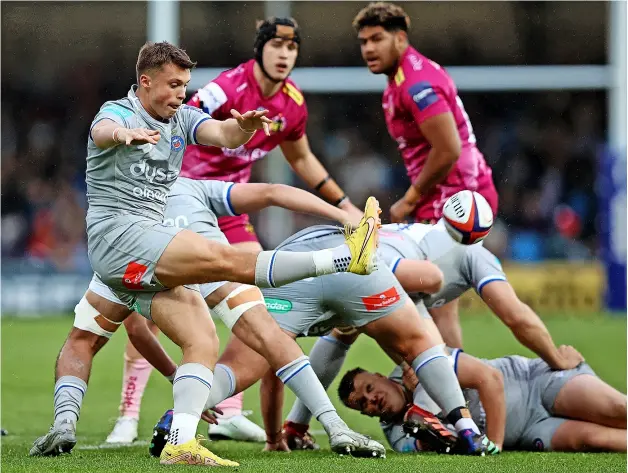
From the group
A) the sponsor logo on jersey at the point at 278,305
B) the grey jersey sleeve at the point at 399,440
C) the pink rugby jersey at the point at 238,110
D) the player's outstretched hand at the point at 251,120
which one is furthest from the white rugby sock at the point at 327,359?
the pink rugby jersey at the point at 238,110

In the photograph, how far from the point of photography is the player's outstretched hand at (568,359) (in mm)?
6475

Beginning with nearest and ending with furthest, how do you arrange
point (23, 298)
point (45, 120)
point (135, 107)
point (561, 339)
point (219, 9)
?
point (135, 107), point (561, 339), point (23, 298), point (219, 9), point (45, 120)

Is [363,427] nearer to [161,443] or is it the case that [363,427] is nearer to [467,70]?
[161,443]

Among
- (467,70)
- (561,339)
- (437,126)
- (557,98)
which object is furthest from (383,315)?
(557,98)

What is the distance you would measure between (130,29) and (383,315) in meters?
16.2

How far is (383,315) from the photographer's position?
599cm

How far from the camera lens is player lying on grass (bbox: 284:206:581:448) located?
21.1 feet

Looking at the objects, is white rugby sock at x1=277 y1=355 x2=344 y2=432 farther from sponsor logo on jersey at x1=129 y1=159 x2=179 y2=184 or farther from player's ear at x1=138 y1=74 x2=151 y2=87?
player's ear at x1=138 y1=74 x2=151 y2=87

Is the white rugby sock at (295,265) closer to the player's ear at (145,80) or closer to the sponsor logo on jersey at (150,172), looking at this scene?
the sponsor logo on jersey at (150,172)

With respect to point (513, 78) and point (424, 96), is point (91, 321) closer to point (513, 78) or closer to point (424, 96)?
point (424, 96)

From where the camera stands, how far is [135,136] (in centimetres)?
502

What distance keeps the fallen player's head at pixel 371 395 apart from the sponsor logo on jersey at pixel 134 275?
146 cm

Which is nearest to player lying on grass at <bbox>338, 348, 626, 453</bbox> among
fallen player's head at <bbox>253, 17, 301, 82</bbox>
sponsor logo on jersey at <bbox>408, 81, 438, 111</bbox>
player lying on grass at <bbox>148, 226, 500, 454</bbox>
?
player lying on grass at <bbox>148, 226, 500, 454</bbox>

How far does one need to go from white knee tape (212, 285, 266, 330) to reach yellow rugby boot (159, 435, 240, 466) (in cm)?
82
